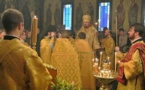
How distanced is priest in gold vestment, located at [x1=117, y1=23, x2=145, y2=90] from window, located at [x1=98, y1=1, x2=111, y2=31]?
7.85 metres

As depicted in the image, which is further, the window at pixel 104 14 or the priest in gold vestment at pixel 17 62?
the window at pixel 104 14

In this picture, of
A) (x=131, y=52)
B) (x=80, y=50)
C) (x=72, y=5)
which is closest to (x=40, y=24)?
(x=72, y=5)

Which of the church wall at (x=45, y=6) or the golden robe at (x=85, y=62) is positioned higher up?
the church wall at (x=45, y=6)

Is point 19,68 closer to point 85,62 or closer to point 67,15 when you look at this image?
point 85,62

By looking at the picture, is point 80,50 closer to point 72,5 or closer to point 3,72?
point 3,72

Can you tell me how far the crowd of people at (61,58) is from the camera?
2283 millimetres

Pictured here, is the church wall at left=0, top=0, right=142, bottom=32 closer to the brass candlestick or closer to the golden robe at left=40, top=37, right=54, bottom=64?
the golden robe at left=40, top=37, right=54, bottom=64

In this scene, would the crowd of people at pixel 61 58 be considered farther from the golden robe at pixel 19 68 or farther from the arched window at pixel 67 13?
the arched window at pixel 67 13

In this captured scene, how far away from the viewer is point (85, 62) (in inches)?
264

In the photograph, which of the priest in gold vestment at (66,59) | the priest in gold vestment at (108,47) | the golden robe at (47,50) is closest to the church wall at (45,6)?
the priest in gold vestment at (108,47)

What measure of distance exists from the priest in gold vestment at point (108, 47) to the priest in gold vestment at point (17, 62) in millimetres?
6611

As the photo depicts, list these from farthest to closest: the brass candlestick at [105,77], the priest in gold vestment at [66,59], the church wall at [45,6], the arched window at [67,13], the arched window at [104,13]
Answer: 1. the arched window at [67,13]
2. the arched window at [104,13]
3. the church wall at [45,6]
4. the priest in gold vestment at [66,59]
5. the brass candlestick at [105,77]

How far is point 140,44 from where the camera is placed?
15.0 feet

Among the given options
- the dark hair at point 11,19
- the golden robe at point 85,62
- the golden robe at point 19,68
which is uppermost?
the dark hair at point 11,19
